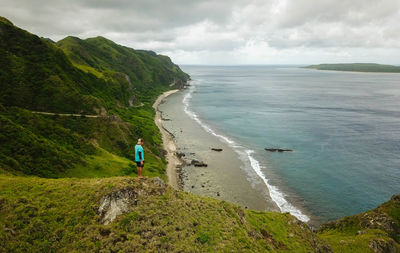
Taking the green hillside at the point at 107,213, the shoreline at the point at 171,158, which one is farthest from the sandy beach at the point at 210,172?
the green hillside at the point at 107,213

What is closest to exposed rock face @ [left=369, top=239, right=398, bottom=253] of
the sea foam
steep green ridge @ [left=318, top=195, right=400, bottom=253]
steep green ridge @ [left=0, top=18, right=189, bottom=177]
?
steep green ridge @ [left=318, top=195, right=400, bottom=253]

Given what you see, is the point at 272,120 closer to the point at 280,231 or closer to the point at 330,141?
the point at 330,141

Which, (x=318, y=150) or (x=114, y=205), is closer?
(x=114, y=205)

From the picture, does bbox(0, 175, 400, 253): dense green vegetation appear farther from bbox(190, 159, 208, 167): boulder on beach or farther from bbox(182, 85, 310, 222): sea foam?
bbox(190, 159, 208, 167): boulder on beach

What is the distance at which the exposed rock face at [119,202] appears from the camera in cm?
2045

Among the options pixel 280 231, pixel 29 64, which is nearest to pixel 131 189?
pixel 280 231

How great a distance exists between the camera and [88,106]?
228 feet

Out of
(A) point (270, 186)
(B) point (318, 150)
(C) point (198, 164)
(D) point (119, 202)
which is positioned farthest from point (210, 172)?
(D) point (119, 202)

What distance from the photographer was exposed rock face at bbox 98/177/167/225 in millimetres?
20453

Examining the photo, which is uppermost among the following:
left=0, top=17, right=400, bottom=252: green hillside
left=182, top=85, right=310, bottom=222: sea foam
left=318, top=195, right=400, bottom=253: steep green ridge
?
left=0, top=17, right=400, bottom=252: green hillside

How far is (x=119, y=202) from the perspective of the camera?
69.5 ft

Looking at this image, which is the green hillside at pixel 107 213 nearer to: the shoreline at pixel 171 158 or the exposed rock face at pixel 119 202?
the exposed rock face at pixel 119 202

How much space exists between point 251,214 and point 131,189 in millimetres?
17176

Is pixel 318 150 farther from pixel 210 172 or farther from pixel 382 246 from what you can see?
pixel 382 246
